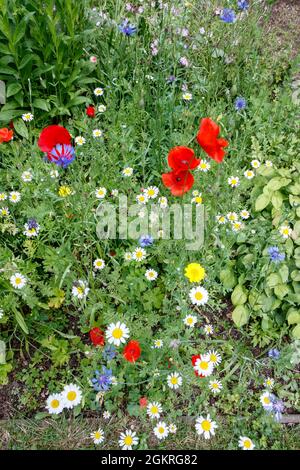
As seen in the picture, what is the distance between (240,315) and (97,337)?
2.39 feet

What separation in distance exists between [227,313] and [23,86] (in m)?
1.79

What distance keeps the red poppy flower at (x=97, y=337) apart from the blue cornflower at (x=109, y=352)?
0.08 m

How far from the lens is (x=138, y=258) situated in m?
2.17

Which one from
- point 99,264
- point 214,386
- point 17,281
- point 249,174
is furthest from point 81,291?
point 249,174

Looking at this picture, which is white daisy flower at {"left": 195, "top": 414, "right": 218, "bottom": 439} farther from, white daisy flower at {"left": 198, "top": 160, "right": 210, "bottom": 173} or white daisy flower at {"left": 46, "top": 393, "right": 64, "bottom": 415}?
white daisy flower at {"left": 198, "top": 160, "right": 210, "bottom": 173}

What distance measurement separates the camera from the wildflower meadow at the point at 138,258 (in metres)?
2.01

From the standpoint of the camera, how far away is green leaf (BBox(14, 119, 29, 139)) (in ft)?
8.96

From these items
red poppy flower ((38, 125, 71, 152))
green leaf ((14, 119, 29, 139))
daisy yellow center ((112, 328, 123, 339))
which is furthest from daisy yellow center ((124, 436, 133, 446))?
green leaf ((14, 119, 29, 139))

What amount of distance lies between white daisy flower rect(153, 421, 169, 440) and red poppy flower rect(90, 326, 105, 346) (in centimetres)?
43

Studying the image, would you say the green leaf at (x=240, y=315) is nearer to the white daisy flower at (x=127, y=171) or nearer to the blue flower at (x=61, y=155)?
the white daisy flower at (x=127, y=171)

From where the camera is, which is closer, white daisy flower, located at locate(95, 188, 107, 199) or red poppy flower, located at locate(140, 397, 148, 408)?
red poppy flower, located at locate(140, 397, 148, 408)

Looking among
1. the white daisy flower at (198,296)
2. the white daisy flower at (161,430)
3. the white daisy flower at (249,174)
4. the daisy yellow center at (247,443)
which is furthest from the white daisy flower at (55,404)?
the white daisy flower at (249,174)

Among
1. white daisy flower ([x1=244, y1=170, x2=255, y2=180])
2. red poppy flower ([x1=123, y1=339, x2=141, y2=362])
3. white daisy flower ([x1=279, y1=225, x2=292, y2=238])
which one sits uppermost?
white daisy flower ([x1=244, y1=170, x2=255, y2=180])

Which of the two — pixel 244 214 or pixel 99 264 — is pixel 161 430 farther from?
pixel 244 214
